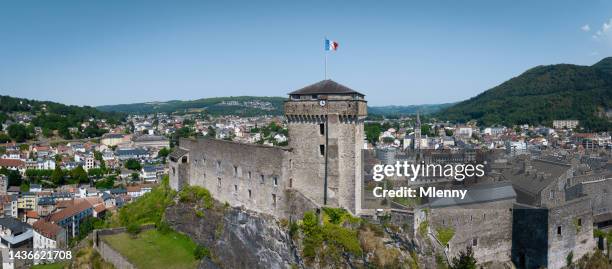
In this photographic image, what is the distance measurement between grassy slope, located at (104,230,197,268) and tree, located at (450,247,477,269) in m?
12.9

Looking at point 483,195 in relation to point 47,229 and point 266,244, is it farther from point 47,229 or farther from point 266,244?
point 47,229

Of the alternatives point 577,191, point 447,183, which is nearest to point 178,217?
point 447,183

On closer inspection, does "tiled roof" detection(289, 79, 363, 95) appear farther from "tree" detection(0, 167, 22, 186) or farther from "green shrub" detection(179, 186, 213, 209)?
"tree" detection(0, 167, 22, 186)

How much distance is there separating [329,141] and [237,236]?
7380 millimetres

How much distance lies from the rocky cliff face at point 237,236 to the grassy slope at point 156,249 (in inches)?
27.4

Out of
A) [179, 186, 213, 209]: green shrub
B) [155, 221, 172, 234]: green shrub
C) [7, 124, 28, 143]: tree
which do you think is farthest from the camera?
[7, 124, 28, 143]: tree

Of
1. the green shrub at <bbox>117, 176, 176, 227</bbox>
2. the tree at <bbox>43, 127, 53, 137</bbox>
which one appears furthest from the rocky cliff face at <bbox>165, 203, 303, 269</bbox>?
the tree at <bbox>43, 127, 53, 137</bbox>

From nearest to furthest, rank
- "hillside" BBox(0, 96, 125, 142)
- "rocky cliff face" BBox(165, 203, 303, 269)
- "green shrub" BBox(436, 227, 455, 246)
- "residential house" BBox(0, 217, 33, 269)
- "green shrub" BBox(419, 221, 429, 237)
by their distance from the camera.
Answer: "rocky cliff face" BBox(165, 203, 303, 269)
"green shrub" BBox(419, 221, 429, 237)
"green shrub" BBox(436, 227, 455, 246)
"residential house" BBox(0, 217, 33, 269)
"hillside" BBox(0, 96, 125, 142)

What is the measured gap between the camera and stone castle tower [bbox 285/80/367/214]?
75.7 ft

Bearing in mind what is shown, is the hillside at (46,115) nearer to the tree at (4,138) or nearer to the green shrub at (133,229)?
the tree at (4,138)

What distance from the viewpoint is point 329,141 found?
2325 centimetres

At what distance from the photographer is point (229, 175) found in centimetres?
2830

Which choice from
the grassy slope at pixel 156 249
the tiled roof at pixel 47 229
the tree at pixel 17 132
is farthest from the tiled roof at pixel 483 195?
the tree at pixel 17 132

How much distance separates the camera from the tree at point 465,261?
24.5m
